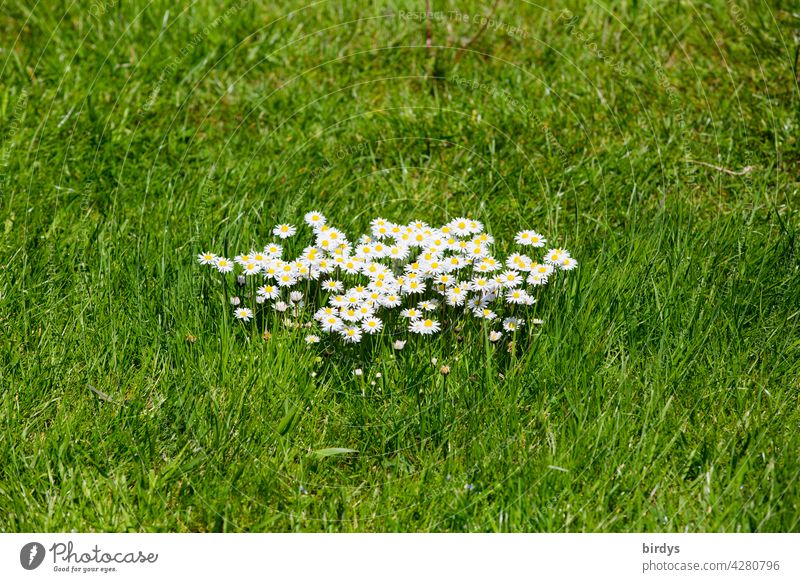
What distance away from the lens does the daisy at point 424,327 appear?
3461 mm

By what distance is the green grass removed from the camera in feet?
10.0

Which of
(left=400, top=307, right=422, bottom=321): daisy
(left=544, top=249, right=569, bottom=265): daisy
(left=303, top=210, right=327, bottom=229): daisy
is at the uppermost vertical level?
(left=303, top=210, right=327, bottom=229): daisy

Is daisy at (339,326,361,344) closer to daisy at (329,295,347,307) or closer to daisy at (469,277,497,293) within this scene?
daisy at (329,295,347,307)

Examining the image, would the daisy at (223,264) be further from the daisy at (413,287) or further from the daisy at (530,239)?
the daisy at (530,239)

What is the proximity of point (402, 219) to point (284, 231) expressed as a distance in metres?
0.65

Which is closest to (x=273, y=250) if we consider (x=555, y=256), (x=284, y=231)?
(x=284, y=231)

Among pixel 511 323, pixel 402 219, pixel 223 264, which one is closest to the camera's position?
pixel 511 323

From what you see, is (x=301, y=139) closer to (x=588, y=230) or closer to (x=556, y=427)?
(x=588, y=230)

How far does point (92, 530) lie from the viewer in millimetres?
2967

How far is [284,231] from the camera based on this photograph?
12.8ft

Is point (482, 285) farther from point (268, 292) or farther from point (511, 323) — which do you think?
point (268, 292)

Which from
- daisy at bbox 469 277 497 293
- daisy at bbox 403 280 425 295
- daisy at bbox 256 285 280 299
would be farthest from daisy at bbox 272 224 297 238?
daisy at bbox 469 277 497 293

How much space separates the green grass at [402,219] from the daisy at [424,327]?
12 cm
